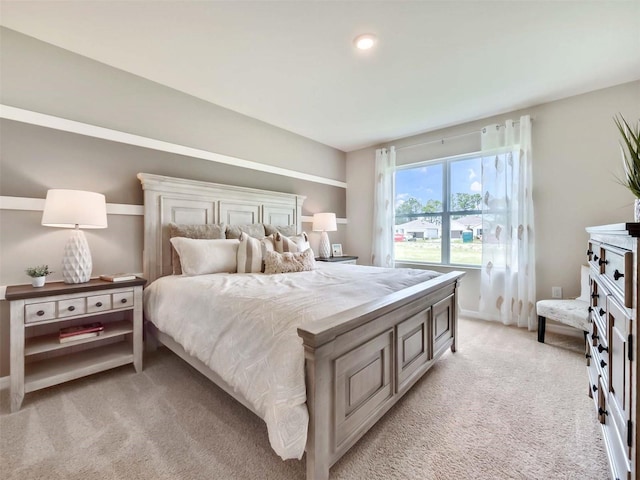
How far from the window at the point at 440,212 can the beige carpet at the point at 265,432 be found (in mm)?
1941

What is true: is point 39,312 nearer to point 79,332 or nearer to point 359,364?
point 79,332

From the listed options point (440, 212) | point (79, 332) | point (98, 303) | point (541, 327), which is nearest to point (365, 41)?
point (440, 212)

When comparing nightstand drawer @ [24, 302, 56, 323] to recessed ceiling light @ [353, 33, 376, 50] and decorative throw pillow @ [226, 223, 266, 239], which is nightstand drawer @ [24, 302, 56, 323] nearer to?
decorative throw pillow @ [226, 223, 266, 239]

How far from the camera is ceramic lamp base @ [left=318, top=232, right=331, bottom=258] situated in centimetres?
424

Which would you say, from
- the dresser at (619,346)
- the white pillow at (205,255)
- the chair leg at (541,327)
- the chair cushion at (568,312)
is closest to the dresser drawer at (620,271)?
the dresser at (619,346)

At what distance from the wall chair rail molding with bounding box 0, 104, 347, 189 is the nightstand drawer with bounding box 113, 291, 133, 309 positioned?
4.52 ft

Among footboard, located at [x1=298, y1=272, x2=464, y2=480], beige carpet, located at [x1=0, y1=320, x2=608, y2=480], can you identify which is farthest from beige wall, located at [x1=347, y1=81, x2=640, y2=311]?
footboard, located at [x1=298, y1=272, x2=464, y2=480]

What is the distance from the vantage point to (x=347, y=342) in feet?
4.14

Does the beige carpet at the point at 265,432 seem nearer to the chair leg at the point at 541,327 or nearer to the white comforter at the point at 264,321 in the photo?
the white comforter at the point at 264,321

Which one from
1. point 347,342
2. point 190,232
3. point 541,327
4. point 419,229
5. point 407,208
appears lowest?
point 541,327

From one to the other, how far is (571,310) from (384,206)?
256 centimetres

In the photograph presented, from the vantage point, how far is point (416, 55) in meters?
2.29

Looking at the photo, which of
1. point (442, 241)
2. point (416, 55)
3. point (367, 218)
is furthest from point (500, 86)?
point (367, 218)

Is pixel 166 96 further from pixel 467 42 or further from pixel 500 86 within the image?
pixel 500 86
